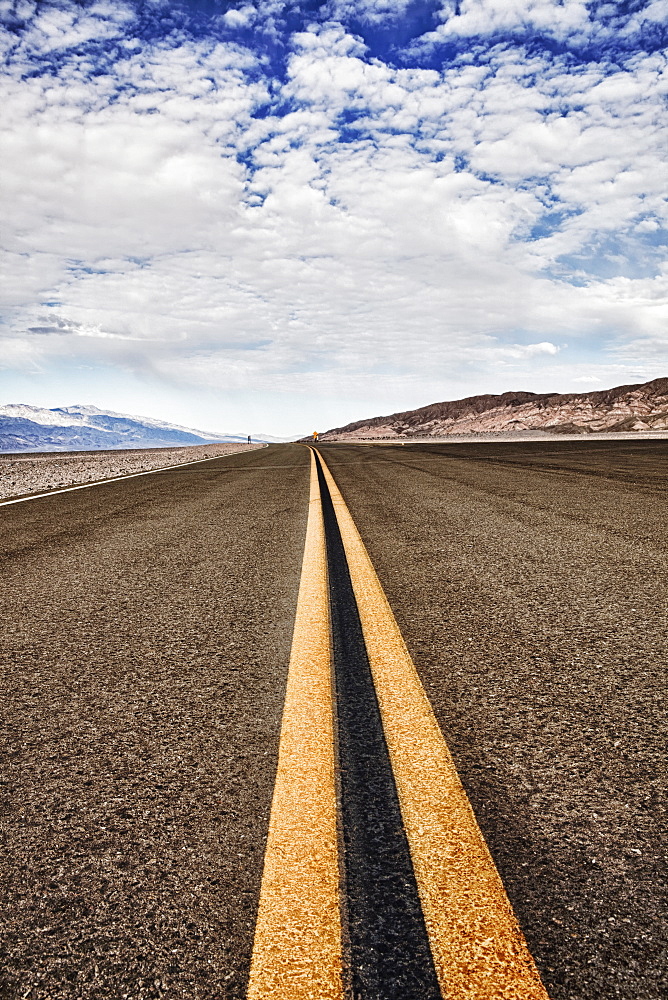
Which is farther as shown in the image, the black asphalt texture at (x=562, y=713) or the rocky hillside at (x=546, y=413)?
the rocky hillside at (x=546, y=413)

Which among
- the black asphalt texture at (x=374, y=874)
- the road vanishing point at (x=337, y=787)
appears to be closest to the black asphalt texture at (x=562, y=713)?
the road vanishing point at (x=337, y=787)

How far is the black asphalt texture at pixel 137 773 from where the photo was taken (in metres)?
1.17

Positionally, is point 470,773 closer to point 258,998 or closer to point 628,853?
point 628,853

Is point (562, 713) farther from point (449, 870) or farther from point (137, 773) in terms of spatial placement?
point (137, 773)

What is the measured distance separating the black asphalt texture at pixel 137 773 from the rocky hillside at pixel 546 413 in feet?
240

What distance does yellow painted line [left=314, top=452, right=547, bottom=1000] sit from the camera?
42.2 inches

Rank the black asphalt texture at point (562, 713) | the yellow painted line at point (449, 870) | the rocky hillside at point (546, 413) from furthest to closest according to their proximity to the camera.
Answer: the rocky hillside at point (546, 413), the black asphalt texture at point (562, 713), the yellow painted line at point (449, 870)

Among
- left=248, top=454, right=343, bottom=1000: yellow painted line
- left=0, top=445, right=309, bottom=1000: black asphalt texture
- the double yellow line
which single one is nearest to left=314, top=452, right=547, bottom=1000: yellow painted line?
the double yellow line

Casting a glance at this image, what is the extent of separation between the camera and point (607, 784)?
65.6 inches

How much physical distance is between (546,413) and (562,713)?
12890cm

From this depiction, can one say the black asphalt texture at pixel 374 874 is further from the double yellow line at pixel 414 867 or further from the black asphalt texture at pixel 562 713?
the black asphalt texture at pixel 562 713

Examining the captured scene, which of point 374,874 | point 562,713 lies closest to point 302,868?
point 374,874

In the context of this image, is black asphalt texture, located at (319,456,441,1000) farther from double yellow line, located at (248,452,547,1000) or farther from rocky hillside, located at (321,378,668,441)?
rocky hillside, located at (321,378,668,441)

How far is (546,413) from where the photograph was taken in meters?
124
